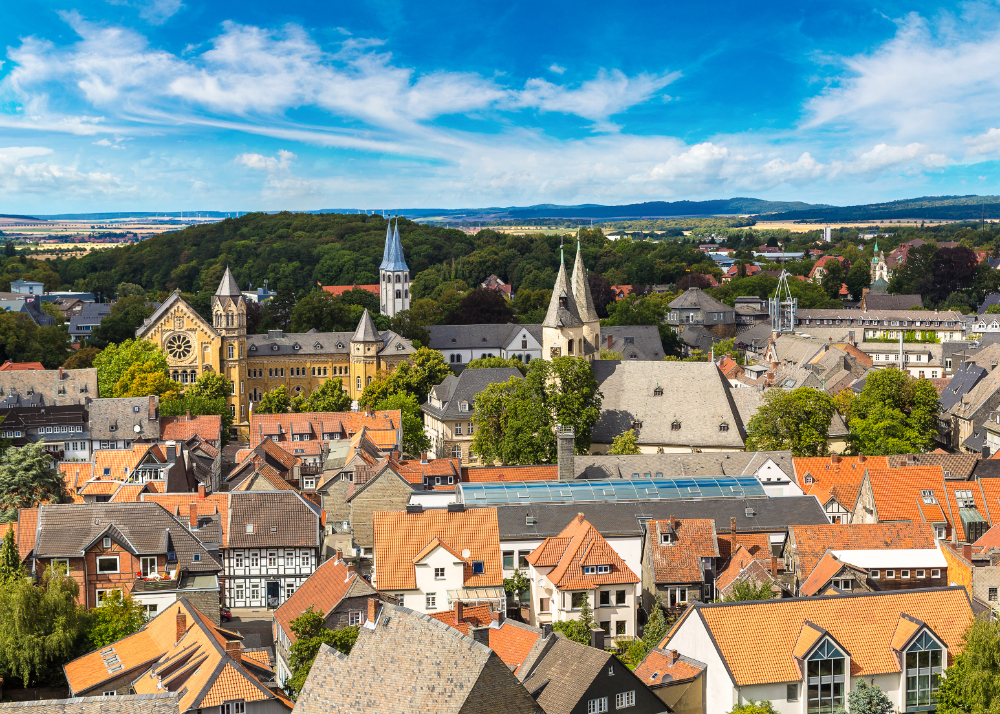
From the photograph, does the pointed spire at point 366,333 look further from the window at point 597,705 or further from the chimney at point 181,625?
the window at point 597,705

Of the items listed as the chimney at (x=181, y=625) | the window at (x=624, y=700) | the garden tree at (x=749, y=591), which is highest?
the chimney at (x=181, y=625)

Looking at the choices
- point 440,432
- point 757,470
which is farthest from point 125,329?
point 757,470

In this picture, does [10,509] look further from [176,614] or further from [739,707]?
[739,707]

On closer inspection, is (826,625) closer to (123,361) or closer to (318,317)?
(123,361)

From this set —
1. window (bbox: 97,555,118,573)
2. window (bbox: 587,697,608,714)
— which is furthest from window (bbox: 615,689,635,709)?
window (bbox: 97,555,118,573)

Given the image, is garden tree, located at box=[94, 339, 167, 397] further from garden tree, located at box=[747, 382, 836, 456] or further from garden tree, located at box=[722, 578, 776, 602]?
garden tree, located at box=[722, 578, 776, 602]

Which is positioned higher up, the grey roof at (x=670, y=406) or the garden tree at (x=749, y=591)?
the grey roof at (x=670, y=406)

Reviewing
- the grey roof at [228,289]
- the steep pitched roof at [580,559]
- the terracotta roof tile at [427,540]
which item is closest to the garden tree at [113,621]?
the terracotta roof tile at [427,540]

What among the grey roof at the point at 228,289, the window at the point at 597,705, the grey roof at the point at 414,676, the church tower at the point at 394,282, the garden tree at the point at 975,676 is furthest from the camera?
the church tower at the point at 394,282
